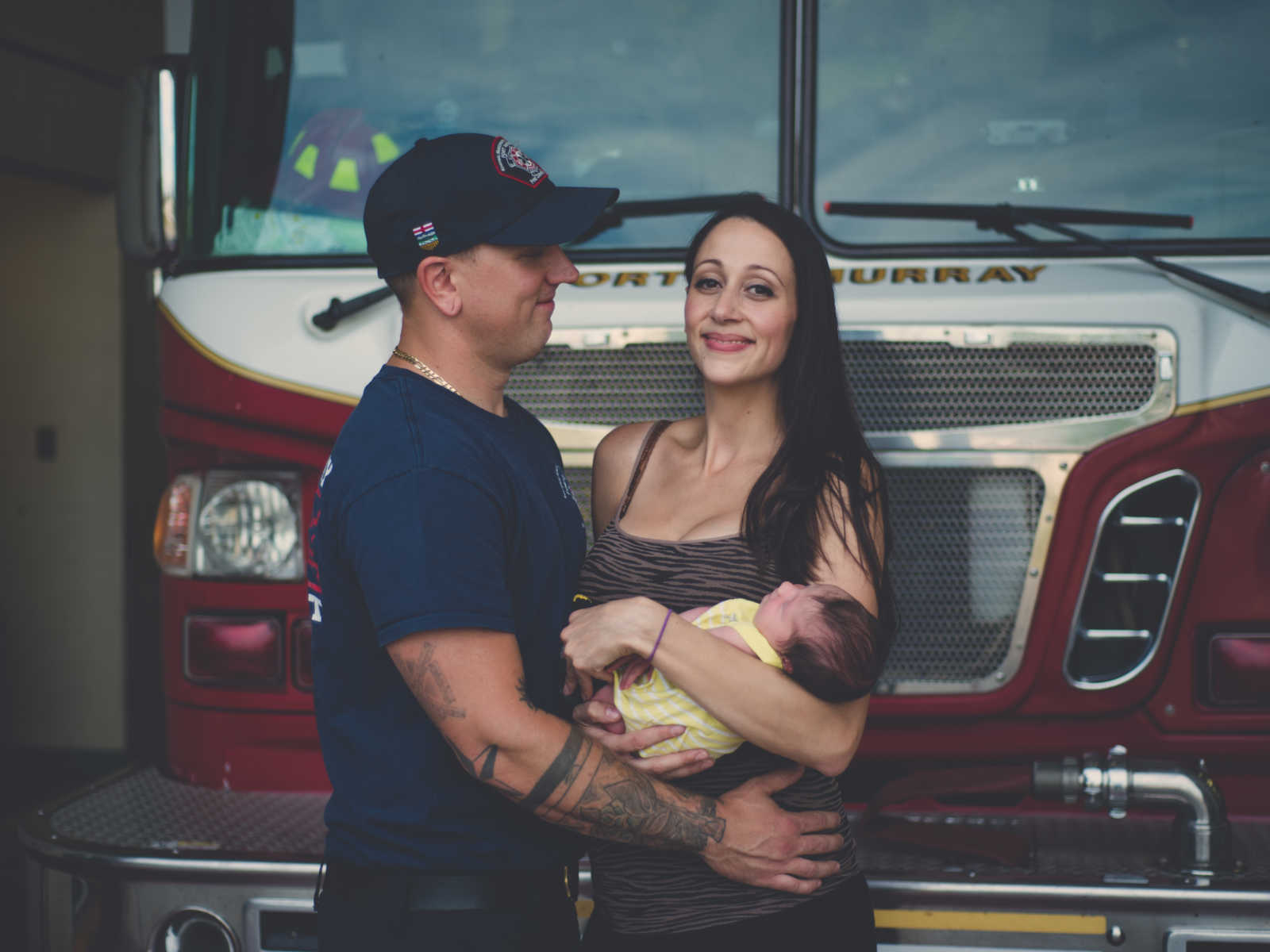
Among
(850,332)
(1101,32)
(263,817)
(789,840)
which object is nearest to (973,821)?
(789,840)

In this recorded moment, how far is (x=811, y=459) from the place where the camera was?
2176mm

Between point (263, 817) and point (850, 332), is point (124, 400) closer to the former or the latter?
point (263, 817)

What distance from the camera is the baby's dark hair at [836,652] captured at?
6.18 ft

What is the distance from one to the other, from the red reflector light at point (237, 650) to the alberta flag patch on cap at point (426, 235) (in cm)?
125

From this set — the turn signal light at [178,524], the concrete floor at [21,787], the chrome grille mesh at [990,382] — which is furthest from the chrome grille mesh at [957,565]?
the concrete floor at [21,787]

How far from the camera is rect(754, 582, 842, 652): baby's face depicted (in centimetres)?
189

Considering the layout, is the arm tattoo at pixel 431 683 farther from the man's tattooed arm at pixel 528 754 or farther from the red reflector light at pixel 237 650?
the red reflector light at pixel 237 650

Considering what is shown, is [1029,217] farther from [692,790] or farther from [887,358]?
[692,790]

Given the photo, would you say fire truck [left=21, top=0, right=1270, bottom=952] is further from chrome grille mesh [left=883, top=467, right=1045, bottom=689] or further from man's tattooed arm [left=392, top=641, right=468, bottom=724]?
man's tattooed arm [left=392, top=641, right=468, bottom=724]

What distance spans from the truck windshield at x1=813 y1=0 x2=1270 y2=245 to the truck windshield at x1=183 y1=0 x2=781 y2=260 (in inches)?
8.6

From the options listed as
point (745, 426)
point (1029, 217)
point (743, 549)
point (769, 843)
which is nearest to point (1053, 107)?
point (1029, 217)

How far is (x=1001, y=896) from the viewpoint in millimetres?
2332

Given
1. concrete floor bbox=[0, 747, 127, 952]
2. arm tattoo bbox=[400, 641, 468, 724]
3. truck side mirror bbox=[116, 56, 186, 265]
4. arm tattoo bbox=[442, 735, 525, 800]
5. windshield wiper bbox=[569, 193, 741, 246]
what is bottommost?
concrete floor bbox=[0, 747, 127, 952]

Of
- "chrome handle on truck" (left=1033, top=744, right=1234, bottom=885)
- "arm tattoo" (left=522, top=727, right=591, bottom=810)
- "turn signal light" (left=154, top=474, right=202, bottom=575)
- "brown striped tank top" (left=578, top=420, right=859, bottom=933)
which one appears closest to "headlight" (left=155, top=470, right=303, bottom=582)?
"turn signal light" (left=154, top=474, right=202, bottom=575)
